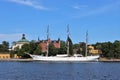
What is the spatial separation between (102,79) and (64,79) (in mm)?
6331

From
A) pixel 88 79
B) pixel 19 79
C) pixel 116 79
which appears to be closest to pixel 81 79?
pixel 88 79

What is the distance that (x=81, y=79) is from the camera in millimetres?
69688

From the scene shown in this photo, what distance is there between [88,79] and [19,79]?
11175mm

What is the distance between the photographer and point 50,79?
69.2 m

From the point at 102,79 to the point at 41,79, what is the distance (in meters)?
9.95

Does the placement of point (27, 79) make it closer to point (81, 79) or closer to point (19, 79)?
point (19, 79)

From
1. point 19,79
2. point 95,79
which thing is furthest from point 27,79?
point 95,79

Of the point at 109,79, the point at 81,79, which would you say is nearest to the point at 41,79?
the point at 81,79

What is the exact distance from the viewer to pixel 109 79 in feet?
231

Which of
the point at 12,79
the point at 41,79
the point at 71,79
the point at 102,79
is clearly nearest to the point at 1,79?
the point at 12,79

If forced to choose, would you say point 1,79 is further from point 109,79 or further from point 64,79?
point 109,79

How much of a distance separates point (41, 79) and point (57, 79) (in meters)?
2.58

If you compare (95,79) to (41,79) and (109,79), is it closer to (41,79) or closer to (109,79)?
(109,79)

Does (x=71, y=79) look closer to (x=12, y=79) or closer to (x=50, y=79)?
(x=50, y=79)
